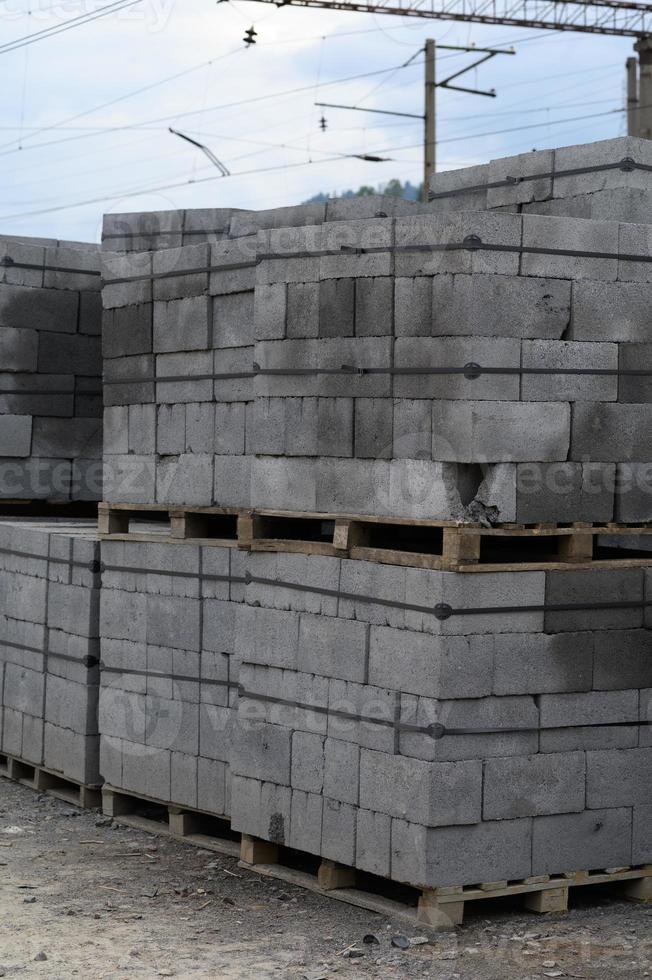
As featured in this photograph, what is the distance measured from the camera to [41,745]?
8.26m

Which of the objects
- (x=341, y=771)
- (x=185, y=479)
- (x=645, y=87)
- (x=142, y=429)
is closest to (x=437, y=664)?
A: (x=341, y=771)

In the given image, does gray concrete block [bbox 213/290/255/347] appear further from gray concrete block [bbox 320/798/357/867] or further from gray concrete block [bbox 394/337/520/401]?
gray concrete block [bbox 320/798/357/867]

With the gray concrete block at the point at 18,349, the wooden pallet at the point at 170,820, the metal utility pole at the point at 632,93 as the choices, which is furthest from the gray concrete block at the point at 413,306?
the metal utility pole at the point at 632,93

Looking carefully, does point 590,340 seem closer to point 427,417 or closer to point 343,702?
point 427,417

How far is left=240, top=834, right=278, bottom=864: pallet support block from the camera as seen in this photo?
6609 mm

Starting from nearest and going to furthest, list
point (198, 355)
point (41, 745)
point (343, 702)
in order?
point (343, 702) → point (198, 355) → point (41, 745)

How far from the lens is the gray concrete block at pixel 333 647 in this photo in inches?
238

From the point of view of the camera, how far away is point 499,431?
18.8 feet

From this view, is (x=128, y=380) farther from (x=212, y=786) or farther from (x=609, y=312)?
(x=609, y=312)

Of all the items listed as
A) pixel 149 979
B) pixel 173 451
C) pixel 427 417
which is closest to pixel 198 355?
pixel 173 451

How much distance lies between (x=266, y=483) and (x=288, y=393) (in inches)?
18.3

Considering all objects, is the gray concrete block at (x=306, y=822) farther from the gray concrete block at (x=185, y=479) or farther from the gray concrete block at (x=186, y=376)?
the gray concrete block at (x=186, y=376)

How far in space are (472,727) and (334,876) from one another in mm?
1063

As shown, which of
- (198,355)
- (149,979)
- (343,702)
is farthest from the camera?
(198,355)
